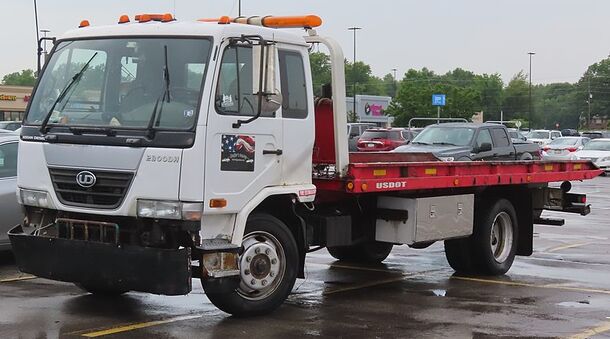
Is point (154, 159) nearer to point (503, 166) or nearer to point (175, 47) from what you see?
point (175, 47)

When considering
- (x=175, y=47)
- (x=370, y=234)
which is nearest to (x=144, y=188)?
(x=175, y=47)

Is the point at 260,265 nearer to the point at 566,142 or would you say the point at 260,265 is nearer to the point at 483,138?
the point at 483,138

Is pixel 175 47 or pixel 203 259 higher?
pixel 175 47

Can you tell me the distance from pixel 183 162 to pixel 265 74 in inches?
40.1

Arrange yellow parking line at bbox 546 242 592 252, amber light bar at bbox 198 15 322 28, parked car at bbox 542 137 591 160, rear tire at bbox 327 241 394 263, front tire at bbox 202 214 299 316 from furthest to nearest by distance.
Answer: parked car at bbox 542 137 591 160 < yellow parking line at bbox 546 242 592 252 < rear tire at bbox 327 241 394 263 < amber light bar at bbox 198 15 322 28 < front tire at bbox 202 214 299 316

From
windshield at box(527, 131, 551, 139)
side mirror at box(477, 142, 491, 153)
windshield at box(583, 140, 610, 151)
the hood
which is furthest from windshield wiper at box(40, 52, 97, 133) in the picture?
windshield at box(527, 131, 551, 139)

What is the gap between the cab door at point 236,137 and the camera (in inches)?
286

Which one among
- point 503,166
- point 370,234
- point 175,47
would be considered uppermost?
point 175,47

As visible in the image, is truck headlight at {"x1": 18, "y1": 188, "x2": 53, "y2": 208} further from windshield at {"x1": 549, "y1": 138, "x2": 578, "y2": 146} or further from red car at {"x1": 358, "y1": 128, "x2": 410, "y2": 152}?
windshield at {"x1": 549, "y1": 138, "x2": 578, "y2": 146}

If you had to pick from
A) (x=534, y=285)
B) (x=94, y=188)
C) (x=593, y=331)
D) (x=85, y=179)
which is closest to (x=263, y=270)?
(x=94, y=188)

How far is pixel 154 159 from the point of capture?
7.12 metres

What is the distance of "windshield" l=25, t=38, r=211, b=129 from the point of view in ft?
24.0

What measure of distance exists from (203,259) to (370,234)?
2.75m

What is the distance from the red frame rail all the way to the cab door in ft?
3.43
